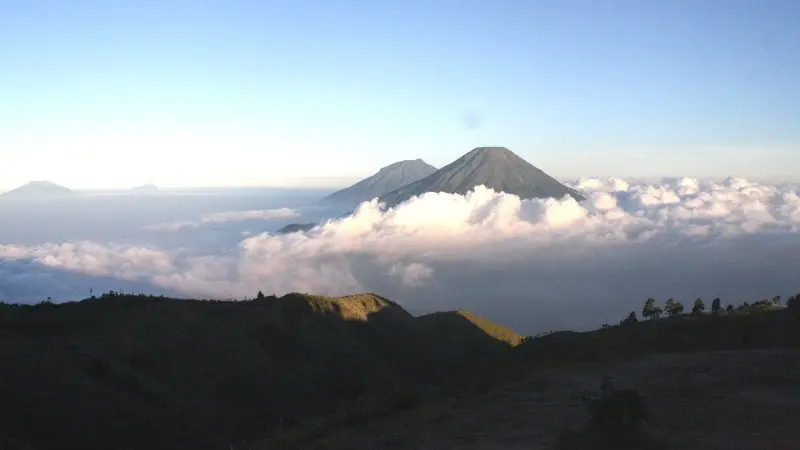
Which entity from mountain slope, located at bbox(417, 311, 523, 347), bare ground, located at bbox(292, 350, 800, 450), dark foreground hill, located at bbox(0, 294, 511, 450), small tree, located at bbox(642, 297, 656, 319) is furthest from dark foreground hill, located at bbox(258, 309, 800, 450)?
small tree, located at bbox(642, 297, 656, 319)

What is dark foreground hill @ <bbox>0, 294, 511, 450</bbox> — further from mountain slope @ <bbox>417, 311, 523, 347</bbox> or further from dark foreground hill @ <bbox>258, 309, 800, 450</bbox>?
mountain slope @ <bbox>417, 311, 523, 347</bbox>

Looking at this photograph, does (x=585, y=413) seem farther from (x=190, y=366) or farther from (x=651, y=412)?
(x=190, y=366)

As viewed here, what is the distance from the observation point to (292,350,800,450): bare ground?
13.2 meters

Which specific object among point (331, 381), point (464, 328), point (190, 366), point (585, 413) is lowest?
point (331, 381)

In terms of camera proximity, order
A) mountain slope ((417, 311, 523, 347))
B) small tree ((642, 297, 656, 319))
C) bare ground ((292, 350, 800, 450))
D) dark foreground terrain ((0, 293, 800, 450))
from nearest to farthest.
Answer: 1. bare ground ((292, 350, 800, 450))
2. dark foreground terrain ((0, 293, 800, 450))
3. mountain slope ((417, 311, 523, 347))
4. small tree ((642, 297, 656, 319))

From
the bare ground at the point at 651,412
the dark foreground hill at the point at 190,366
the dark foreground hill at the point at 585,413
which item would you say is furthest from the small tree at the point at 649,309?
the bare ground at the point at 651,412

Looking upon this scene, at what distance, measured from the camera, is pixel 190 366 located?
40.1 metres

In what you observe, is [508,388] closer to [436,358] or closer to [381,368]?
[381,368]

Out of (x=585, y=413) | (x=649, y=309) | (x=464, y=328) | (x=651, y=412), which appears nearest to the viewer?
(x=651, y=412)

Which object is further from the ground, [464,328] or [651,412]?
[651,412]

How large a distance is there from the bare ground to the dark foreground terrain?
8 cm

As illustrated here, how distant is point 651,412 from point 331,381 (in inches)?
1477

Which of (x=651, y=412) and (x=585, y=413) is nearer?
(x=651, y=412)

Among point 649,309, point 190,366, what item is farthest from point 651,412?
point 649,309
